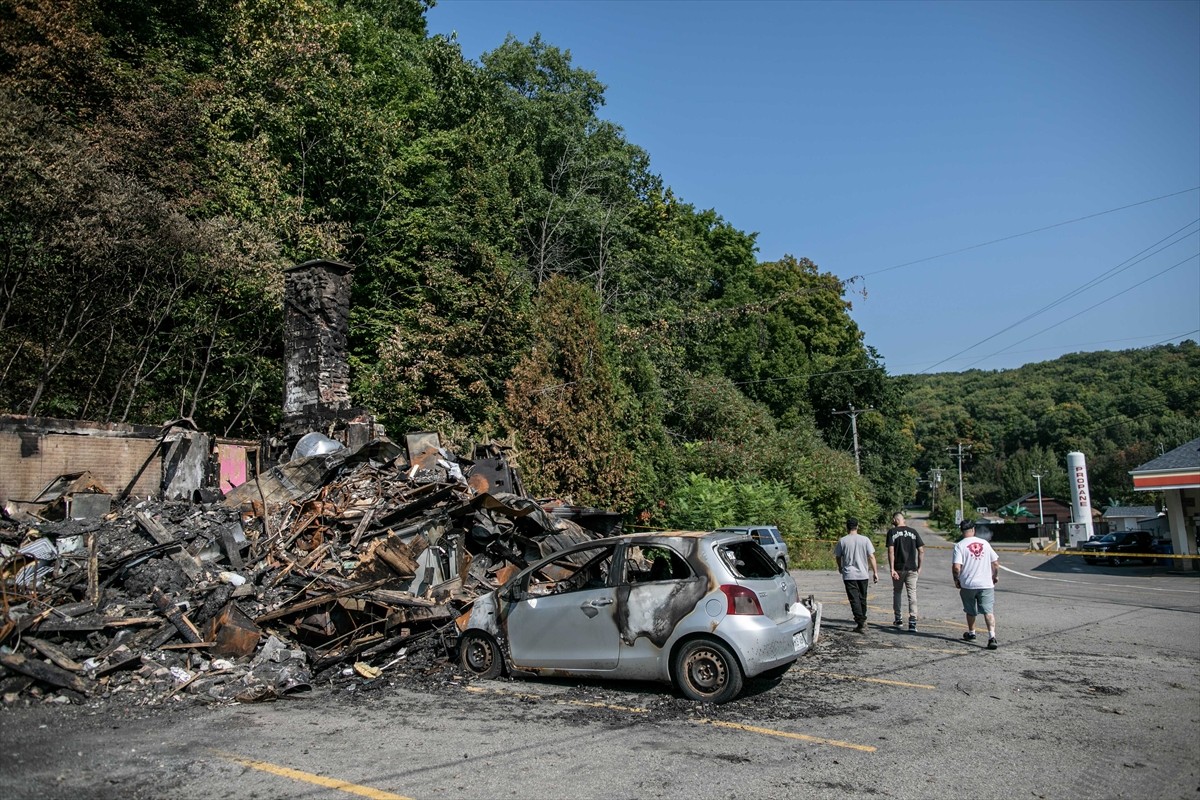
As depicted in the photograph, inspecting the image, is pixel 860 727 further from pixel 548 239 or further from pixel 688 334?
pixel 688 334

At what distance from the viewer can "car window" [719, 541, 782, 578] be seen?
771 centimetres

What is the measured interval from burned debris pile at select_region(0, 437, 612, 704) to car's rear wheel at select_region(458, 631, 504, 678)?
0.46 meters

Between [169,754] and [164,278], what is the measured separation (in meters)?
17.5

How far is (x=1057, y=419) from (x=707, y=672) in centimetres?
8437

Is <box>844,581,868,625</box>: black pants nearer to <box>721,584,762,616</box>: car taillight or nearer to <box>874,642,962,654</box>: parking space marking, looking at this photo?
<box>874,642,962,654</box>: parking space marking

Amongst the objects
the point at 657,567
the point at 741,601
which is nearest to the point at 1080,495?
the point at 657,567

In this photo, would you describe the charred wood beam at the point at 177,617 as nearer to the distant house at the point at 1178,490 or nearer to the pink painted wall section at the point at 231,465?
the pink painted wall section at the point at 231,465

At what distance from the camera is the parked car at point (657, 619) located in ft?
23.9

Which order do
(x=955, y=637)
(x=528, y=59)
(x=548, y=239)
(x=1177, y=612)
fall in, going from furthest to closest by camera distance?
(x=528, y=59)
(x=548, y=239)
(x=1177, y=612)
(x=955, y=637)

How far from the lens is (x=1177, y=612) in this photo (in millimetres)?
13828

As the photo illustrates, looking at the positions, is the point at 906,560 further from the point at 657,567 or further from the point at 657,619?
the point at 657,619

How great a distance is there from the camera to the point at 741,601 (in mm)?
7301

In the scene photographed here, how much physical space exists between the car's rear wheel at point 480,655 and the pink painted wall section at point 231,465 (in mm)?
7289

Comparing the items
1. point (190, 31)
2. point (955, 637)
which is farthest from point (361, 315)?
point (955, 637)
